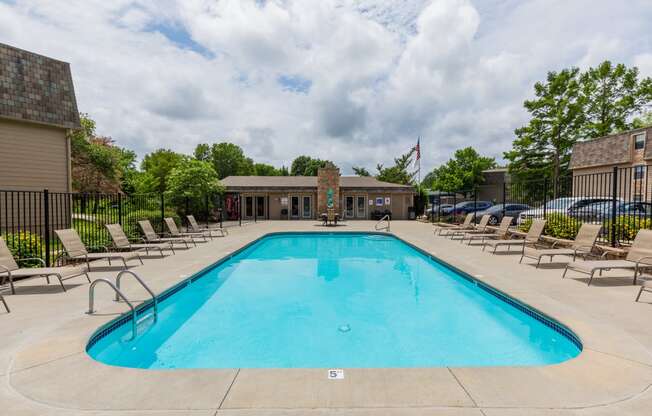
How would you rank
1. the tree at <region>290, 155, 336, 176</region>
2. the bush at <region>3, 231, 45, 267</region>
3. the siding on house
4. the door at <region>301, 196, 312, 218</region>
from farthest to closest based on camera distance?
1. the tree at <region>290, 155, 336, 176</region>
2. the door at <region>301, 196, 312, 218</region>
3. the siding on house
4. the bush at <region>3, 231, 45, 267</region>

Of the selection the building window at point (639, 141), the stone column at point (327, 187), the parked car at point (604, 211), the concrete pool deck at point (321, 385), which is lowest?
the concrete pool deck at point (321, 385)

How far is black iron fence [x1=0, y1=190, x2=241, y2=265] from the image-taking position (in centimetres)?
775

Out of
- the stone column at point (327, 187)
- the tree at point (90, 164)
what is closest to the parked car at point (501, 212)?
the stone column at point (327, 187)

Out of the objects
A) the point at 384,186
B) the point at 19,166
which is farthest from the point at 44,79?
the point at 384,186

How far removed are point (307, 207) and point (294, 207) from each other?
3.52ft

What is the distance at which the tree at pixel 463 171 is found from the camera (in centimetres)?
4553

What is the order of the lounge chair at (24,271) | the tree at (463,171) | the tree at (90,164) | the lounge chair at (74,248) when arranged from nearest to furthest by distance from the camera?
1. the lounge chair at (24,271)
2. the lounge chair at (74,248)
3. the tree at (90,164)
4. the tree at (463,171)

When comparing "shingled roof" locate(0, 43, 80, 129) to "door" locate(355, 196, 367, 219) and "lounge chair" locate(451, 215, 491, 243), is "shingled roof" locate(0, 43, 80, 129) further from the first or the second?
"door" locate(355, 196, 367, 219)

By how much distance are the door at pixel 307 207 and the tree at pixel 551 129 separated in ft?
69.1

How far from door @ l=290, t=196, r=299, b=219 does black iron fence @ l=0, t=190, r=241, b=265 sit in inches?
226

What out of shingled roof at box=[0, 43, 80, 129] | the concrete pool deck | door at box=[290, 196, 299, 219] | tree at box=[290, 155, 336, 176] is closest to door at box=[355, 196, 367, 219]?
door at box=[290, 196, 299, 219]

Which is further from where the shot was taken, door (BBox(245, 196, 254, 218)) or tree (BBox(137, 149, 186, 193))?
tree (BBox(137, 149, 186, 193))

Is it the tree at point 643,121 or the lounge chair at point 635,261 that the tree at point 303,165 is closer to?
the tree at point 643,121

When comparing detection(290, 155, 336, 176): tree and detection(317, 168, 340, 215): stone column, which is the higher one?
detection(290, 155, 336, 176): tree
